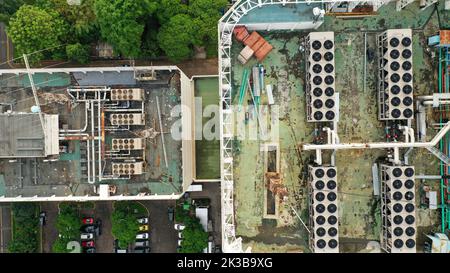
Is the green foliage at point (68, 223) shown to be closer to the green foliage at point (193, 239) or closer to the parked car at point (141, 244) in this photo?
the parked car at point (141, 244)

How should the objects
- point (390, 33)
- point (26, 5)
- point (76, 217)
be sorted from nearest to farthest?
point (390, 33) < point (26, 5) < point (76, 217)

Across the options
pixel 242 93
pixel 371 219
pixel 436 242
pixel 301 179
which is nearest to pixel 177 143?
pixel 242 93

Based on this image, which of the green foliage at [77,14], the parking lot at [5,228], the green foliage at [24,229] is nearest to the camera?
the green foliage at [77,14]

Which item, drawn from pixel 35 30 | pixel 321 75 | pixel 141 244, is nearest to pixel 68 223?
pixel 141 244

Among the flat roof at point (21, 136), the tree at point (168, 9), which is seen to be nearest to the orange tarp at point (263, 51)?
A: the tree at point (168, 9)

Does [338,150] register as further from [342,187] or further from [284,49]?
[284,49]

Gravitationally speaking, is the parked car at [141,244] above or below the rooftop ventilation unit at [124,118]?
below

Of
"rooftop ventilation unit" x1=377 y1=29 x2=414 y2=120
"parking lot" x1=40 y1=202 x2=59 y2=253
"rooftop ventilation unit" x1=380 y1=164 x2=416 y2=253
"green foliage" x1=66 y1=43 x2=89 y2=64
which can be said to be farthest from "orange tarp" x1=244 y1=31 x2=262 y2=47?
"parking lot" x1=40 y1=202 x2=59 y2=253
